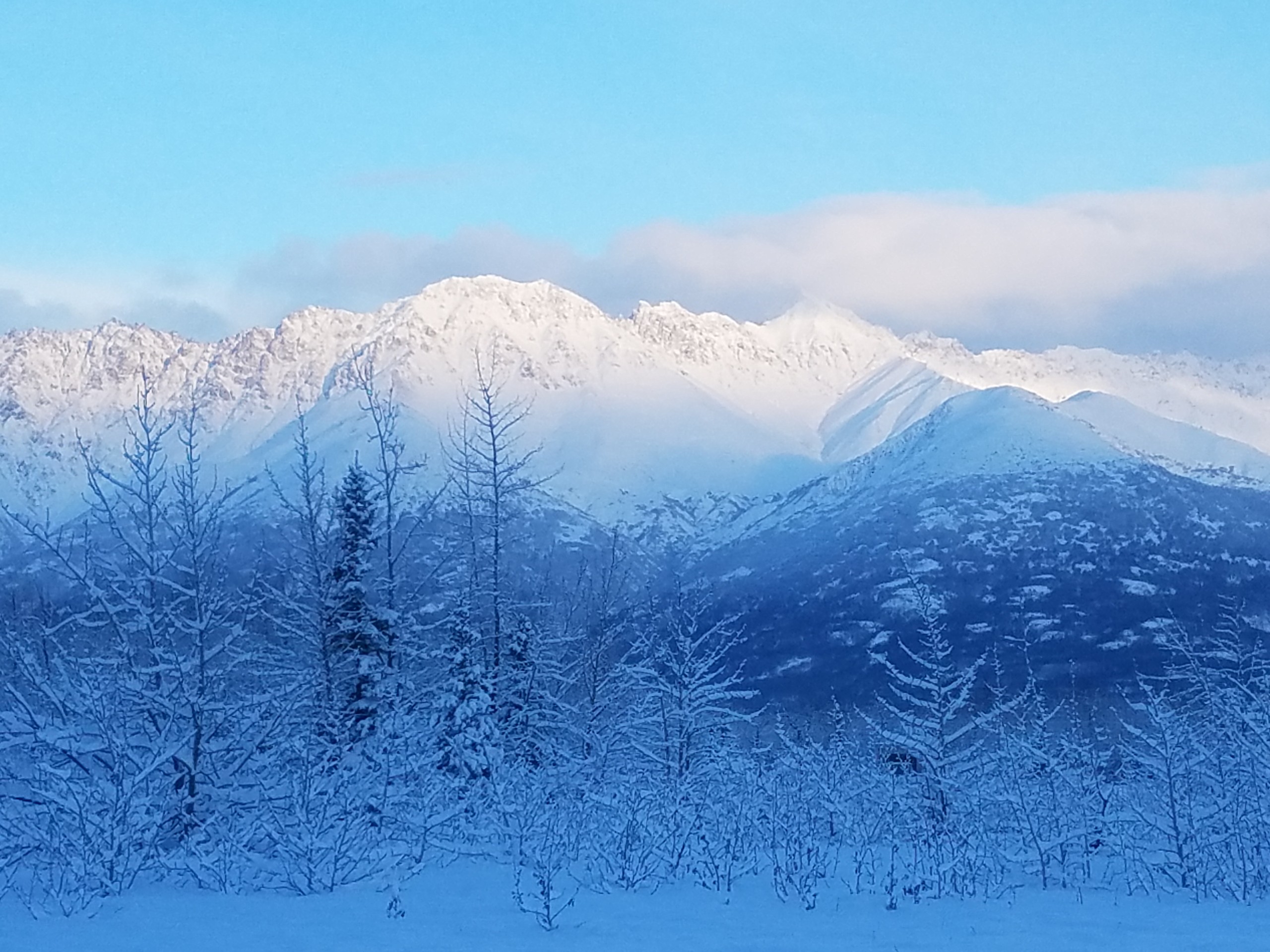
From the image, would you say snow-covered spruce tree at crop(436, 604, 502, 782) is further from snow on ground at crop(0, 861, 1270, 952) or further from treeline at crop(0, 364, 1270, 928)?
snow on ground at crop(0, 861, 1270, 952)

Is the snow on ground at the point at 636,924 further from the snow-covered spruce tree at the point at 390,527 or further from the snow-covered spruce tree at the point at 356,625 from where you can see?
the snow-covered spruce tree at the point at 390,527

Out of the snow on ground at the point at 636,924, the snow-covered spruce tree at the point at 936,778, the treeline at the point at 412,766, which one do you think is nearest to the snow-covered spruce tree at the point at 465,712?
the treeline at the point at 412,766

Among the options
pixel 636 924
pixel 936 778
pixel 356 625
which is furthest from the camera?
pixel 356 625

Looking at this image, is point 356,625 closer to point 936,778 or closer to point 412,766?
point 412,766

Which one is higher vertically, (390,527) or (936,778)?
(390,527)

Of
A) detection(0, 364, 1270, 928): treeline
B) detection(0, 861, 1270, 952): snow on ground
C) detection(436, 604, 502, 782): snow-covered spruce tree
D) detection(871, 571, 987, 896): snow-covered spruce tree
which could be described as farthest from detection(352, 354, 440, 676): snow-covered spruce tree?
detection(0, 861, 1270, 952): snow on ground

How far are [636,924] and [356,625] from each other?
43.4ft

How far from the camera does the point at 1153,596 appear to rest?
170000mm

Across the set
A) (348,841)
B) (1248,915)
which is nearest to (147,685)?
(348,841)

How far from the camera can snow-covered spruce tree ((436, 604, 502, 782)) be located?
78.5 feet

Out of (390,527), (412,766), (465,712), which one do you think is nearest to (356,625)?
(465,712)

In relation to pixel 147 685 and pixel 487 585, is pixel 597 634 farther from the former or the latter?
pixel 147 685

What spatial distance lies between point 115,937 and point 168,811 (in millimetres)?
6550

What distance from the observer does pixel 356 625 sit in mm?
24688
